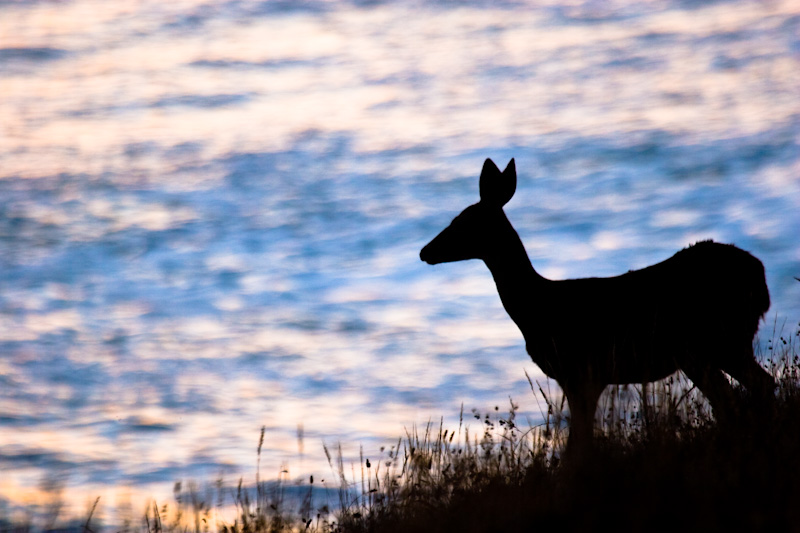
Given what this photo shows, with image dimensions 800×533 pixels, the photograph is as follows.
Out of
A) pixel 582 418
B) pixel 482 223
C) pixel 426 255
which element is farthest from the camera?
pixel 426 255

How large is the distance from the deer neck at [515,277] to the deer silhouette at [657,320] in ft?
0.04

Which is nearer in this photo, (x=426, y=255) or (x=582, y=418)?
(x=582, y=418)

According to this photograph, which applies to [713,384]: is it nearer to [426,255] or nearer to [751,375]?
[751,375]

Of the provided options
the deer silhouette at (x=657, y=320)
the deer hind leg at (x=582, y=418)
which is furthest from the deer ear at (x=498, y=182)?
the deer hind leg at (x=582, y=418)

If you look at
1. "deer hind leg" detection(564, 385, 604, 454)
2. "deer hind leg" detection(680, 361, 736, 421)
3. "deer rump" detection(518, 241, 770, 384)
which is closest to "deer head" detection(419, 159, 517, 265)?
"deer rump" detection(518, 241, 770, 384)

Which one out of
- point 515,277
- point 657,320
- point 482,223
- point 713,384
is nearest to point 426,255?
point 482,223

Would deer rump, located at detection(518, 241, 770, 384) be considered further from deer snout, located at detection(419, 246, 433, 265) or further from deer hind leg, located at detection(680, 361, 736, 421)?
deer snout, located at detection(419, 246, 433, 265)

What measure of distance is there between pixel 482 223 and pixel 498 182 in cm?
41

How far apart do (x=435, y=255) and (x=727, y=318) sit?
2607 mm

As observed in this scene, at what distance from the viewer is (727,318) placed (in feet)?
26.4

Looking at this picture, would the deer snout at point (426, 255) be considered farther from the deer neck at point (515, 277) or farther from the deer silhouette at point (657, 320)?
the deer silhouette at point (657, 320)

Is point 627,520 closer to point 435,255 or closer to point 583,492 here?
point 583,492

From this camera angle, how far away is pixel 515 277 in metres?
8.48

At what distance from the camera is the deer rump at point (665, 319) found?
313 inches
